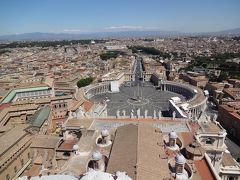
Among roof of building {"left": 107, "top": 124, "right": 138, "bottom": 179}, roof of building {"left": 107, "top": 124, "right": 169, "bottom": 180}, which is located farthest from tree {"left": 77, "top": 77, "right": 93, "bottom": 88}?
roof of building {"left": 107, "top": 124, "right": 169, "bottom": 180}

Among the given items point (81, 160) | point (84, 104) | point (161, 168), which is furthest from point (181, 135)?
point (84, 104)

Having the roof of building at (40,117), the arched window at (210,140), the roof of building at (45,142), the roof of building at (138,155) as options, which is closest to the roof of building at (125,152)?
the roof of building at (138,155)

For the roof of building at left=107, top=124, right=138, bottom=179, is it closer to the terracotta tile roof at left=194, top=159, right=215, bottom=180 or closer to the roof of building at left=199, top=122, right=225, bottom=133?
the terracotta tile roof at left=194, top=159, right=215, bottom=180

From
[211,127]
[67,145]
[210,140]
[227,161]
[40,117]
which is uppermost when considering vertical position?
[211,127]

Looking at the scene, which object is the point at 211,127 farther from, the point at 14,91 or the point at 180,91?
the point at 14,91

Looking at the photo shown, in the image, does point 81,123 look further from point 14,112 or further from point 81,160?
point 14,112

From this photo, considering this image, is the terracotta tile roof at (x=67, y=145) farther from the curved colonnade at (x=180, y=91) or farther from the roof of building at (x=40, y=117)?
the curved colonnade at (x=180, y=91)

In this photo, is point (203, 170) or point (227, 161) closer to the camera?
point (203, 170)

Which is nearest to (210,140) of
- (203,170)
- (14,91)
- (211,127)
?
(211,127)
